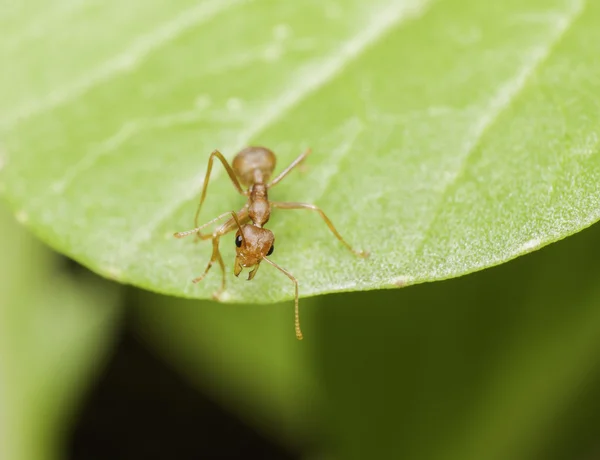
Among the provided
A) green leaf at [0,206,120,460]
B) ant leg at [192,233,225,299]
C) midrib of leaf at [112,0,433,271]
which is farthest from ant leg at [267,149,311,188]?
green leaf at [0,206,120,460]

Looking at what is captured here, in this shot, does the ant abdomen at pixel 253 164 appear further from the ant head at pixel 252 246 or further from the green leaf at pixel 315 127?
the ant head at pixel 252 246

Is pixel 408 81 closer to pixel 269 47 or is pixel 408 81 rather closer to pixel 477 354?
pixel 269 47

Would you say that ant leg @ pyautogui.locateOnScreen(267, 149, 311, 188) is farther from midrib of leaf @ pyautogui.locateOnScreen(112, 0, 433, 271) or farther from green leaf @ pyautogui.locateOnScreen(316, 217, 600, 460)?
green leaf @ pyautogui.locateOnScreen(316, 217, 600, 460)

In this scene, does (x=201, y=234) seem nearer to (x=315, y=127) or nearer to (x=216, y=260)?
(x=216, y=260)

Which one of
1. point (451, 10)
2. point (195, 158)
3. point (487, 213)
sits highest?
point (451, 10)

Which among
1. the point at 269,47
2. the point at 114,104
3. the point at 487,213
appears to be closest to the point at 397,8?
the point at 269,47

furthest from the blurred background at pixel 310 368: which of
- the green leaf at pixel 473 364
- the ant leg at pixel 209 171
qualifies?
the ant leg at pixel 209 171
